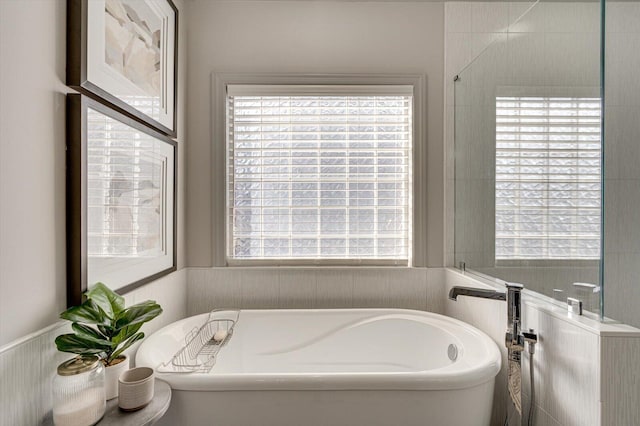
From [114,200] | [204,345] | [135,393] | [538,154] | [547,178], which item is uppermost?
[538,154]

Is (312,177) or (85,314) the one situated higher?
(312,177)

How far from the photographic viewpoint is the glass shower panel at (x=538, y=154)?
1121mm

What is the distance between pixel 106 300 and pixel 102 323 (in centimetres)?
7

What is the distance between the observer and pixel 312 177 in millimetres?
1980

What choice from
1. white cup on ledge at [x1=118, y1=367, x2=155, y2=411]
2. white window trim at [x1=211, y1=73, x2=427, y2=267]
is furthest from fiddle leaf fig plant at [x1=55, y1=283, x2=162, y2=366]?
white window trim at [x1=211, y1=73, x2=427, y2=267]

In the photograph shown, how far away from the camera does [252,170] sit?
6.50ft

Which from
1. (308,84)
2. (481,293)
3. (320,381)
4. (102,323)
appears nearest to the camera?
(102,323)

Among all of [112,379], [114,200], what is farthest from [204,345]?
[114,200]

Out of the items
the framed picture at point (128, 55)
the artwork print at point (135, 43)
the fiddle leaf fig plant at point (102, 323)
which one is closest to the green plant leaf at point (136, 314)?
the fiddle leaf fig plant at point (102, 323)

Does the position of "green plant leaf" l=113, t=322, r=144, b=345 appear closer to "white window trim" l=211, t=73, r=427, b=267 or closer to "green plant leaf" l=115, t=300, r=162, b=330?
"green plant leaf" l=115, t=300, r=162, b=330

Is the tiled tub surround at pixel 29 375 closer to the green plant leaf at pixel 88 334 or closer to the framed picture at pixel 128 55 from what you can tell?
the green plant leaf at pixel 88 334

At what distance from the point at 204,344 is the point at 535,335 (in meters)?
1.46

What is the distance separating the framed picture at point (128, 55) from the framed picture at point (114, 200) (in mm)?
70

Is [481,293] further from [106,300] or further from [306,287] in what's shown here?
[106,300]
